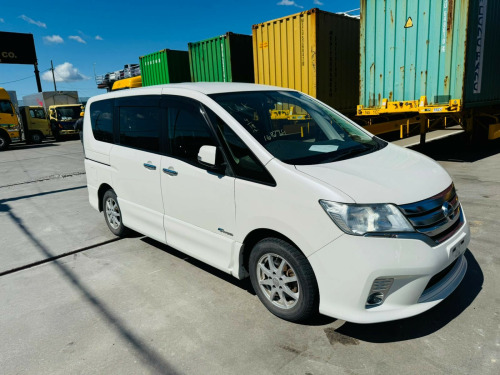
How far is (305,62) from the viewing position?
9516 millimetres

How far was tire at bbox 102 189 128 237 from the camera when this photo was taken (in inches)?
179

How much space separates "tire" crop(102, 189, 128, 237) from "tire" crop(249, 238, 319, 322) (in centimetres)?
233

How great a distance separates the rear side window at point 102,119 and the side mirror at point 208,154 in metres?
1.93

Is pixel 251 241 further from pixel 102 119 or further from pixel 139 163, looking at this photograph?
pixel 102 119

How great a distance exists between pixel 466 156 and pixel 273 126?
814 centimetres

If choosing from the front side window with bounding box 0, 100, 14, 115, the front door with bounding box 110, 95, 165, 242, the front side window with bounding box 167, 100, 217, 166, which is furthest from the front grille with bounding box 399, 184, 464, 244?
the front side window with bounding box 0, 100, 14, 115

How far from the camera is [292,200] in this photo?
8.05 feet

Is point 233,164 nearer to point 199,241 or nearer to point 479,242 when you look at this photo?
point 199,241

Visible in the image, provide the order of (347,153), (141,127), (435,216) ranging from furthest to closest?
(141,127) → (347,153) → (435,216)

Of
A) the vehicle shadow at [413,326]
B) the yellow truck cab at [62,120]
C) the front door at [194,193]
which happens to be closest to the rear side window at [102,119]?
the front door at [194,193]

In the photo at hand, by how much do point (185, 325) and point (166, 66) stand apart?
12.9 m

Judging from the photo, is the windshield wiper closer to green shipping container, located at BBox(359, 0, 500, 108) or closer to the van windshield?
the van windshield

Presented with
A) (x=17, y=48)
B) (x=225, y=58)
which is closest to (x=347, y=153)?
(x=225, y=58)

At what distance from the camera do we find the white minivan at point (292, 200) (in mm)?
2283
